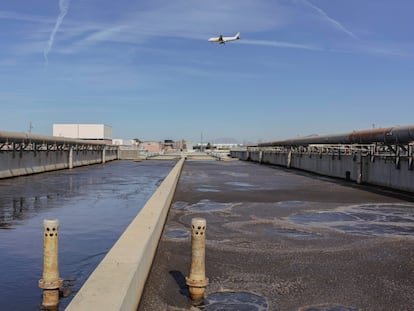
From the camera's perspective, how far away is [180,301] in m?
6.83

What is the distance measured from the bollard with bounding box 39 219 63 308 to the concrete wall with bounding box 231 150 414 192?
19.8m

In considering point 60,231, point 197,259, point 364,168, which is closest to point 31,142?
point 364,168

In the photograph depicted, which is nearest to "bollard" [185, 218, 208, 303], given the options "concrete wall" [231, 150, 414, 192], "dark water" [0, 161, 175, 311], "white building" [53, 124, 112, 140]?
"dark water" [0, 161, 175, 311]

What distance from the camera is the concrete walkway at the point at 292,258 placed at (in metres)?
6.99

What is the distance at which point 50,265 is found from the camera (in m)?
6.65

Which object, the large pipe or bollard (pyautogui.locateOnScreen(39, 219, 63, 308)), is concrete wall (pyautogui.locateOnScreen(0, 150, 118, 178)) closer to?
the large pipe

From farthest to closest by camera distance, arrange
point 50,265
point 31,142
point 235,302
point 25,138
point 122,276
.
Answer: point 31,142, point 25,138, point 235,302, point 50,265, point 122,276

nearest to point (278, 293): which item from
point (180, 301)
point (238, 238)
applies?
point (180, 301)

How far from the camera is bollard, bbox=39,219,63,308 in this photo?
258 inches

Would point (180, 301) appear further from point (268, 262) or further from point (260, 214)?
point (260, 214)

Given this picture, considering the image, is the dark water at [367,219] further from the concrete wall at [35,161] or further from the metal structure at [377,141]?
the concrete wall at [35,161]

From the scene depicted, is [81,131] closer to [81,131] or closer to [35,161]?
[81,131]

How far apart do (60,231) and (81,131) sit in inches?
5100

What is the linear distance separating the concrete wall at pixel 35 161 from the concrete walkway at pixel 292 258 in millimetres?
20365
